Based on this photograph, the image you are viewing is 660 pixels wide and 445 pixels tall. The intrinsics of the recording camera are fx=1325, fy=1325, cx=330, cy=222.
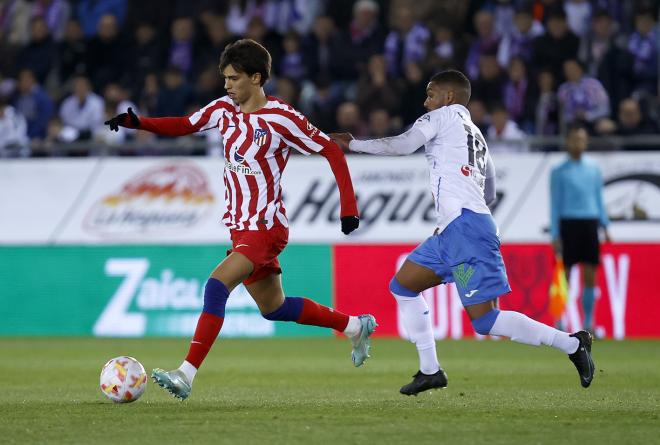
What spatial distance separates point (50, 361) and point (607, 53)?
8.40m

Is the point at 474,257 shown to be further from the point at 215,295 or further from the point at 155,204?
the point at 155,204

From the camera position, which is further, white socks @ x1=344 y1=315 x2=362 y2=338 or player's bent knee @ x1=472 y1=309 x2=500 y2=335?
white socks @ x1=344 y1=315 x2=362 y2=338

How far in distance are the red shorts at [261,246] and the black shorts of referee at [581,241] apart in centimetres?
687

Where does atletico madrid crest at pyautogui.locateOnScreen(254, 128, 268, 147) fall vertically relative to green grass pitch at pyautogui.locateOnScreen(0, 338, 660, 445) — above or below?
above

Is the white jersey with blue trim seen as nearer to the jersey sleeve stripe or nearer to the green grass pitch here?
the jersey sleeve stripe


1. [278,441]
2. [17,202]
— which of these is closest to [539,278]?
[17,202]

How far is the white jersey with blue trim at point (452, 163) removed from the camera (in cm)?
810

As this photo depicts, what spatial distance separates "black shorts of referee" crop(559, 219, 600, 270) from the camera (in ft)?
47.8

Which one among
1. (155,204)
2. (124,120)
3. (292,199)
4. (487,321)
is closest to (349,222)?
(487,321)

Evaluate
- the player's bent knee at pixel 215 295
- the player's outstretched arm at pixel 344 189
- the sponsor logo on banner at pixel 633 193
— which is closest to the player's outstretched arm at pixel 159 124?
the player's outstretched arm at pixel 344 189

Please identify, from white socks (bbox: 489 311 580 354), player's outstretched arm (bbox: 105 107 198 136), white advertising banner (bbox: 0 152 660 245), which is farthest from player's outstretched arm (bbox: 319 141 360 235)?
white advertising banner (bbox: 0 152 660 245)

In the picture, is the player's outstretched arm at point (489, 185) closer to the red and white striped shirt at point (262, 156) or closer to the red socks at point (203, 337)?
the red and white striped shirt at point (262, 156)

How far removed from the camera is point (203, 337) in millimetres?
7977

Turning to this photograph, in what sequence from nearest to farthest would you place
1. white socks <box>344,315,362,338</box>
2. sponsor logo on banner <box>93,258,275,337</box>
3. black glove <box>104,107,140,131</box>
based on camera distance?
black glove <box>104,107,140,131</box> < white socks <box>344,315,362,338</box> < sponsor logo on banner <box>93,258,275,337</box>
